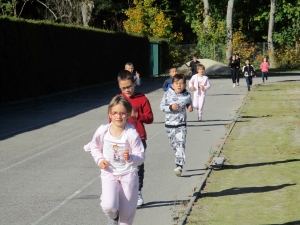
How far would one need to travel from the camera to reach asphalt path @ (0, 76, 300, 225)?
9.09 meters

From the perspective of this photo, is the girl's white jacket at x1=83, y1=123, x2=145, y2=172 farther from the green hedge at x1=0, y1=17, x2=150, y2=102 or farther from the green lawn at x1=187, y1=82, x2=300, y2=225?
the green hedge at x1=0, y1=17, x2=150, y2=102

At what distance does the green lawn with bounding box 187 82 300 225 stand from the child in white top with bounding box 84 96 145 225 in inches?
55.6

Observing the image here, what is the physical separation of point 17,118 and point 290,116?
8.35m

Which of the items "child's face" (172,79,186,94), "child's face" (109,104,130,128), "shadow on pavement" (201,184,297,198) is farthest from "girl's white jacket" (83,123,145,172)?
"child's face" (172,79,186,94)

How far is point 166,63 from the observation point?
6331 cm

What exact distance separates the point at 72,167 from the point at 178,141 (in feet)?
7.07

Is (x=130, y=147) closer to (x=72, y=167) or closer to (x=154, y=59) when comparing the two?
(x=72, y=167)

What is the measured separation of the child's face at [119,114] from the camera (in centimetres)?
683

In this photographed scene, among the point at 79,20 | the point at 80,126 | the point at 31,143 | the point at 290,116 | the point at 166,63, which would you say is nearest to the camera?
the point at 31,143

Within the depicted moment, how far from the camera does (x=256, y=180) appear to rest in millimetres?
11055

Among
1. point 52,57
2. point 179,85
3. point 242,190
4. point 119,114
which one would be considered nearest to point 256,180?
point 242,190

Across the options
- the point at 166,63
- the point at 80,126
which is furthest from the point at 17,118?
the point at 166,63

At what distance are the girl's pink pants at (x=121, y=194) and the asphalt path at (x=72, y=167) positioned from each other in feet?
4.69

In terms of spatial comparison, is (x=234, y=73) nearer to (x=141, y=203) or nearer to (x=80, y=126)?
(x=80, y=126)
